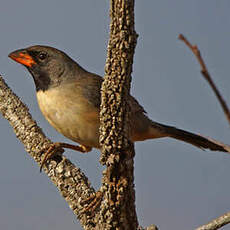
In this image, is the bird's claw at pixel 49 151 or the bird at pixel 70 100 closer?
the bird's claw at pixel 49 151

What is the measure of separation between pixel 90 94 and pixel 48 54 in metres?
0.75

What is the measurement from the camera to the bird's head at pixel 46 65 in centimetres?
411

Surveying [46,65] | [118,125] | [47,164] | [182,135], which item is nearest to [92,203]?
[47,164]

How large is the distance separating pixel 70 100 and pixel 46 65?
1.98 ft

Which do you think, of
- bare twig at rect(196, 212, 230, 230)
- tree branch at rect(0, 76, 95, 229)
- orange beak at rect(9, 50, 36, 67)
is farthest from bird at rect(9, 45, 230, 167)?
bare twig at rect(196, 212, 230, 230)

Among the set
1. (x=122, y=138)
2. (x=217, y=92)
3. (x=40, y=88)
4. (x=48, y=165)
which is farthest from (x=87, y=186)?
(x=217, y=92)

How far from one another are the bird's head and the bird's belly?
0.21m

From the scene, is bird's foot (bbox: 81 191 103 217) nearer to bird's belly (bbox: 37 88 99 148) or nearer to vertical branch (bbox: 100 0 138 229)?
vertical branch (bbox: 100 0 138 229)

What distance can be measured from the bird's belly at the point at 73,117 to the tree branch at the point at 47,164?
0.73 feet

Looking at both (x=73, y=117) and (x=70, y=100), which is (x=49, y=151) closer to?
(x=73, y=117)

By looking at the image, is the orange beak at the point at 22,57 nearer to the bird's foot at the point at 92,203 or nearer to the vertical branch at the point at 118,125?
the bird's foot at the point at 92,203

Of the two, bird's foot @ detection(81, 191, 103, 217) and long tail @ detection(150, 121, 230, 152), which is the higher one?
long tail @ detection(150, 121, 230, 152)

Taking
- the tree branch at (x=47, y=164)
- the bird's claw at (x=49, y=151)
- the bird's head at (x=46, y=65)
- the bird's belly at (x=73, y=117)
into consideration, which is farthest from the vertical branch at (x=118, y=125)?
the bird's head at (x=46, y=65)

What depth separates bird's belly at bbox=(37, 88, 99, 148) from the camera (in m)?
3.73
